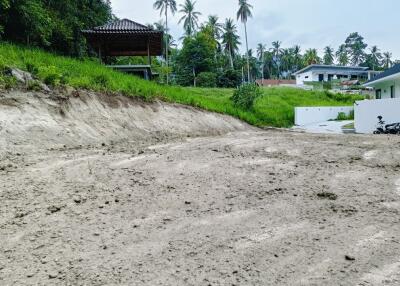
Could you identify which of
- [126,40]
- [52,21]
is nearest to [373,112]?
[126,40]

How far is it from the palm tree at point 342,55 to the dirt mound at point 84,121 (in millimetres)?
68256

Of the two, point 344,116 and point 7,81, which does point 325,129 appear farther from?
point 7,81

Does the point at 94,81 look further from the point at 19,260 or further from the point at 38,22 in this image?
the point at 19,260

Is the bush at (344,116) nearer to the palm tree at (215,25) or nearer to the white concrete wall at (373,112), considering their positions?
the white concrete wall at (373,112)

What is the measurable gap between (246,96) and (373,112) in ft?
24.3

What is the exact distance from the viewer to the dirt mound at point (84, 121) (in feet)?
24.3

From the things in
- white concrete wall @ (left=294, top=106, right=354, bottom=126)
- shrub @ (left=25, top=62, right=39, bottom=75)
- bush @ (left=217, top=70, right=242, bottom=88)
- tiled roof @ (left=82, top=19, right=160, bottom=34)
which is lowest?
white concrete wall @ (left=294, top=106, right=354, bottom=126)

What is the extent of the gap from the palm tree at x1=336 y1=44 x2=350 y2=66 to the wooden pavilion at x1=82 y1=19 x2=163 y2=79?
61.3 meters

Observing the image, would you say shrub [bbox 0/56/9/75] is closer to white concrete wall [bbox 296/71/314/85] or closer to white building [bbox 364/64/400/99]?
white building [bbox 364/64/400/99]

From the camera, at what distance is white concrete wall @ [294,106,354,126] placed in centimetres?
2492

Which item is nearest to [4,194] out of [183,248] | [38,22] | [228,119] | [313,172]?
[183,248]

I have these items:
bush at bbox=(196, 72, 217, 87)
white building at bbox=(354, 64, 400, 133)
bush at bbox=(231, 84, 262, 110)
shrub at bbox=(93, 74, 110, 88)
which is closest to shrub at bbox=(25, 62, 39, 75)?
shrub at bbox=(93, 74, 110, 88)

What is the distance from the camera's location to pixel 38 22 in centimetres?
1291

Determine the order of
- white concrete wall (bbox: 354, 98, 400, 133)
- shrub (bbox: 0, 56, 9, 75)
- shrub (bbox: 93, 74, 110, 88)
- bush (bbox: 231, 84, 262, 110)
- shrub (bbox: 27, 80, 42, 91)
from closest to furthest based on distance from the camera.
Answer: shrub (bbox: 0, 56, 9, 75) → shrub (bbox: 27, 80, 42, 91) → shrub (bbox: 93, 74, 110, 88) → white concrete wall (bbox: 354, 98, 400, 133) → bush (bbox: 231, 84, 262, 110)
